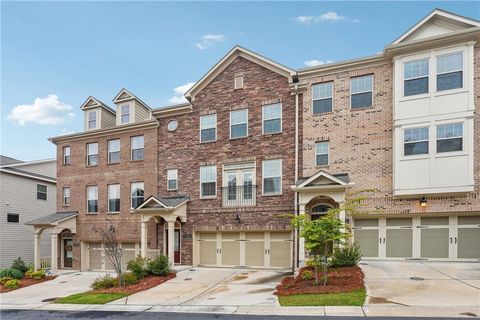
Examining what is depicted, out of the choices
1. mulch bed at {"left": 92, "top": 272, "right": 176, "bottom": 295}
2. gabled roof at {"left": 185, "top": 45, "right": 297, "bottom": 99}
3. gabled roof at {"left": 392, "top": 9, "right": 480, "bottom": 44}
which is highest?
gabled roof at {"left": 392, "top": 9, "right": 480, "bottom": 44}

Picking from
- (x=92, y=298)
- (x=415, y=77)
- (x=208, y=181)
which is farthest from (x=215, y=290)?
(x=415, y=77)

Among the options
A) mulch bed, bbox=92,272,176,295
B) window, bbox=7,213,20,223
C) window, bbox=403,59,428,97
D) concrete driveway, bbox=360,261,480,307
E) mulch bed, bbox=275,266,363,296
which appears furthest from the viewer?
window, bbox=7,213,20,223

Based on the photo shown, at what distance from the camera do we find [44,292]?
14.5 meters

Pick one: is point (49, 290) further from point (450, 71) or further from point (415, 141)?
point (450, 71)

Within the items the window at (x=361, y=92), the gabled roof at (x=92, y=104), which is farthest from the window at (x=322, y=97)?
the gabled roof at (x=92, y=104)

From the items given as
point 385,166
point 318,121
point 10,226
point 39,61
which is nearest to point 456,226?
point 385,166

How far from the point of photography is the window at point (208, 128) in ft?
59.8

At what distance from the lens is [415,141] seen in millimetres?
14055

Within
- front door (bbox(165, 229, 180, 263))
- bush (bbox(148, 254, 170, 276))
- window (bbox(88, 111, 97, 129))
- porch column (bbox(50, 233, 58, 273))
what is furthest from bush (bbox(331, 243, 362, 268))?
window (bbox(88, 111, 97, 129))

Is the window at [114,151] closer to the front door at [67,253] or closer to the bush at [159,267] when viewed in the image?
the front door at [67,253]

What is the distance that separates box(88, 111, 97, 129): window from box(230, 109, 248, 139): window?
10.1 metres

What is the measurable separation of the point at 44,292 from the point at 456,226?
58.7 ft

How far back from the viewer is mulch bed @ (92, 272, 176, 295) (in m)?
12.9

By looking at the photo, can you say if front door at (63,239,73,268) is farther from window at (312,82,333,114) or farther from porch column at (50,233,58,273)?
window at (312,82,333,114)
